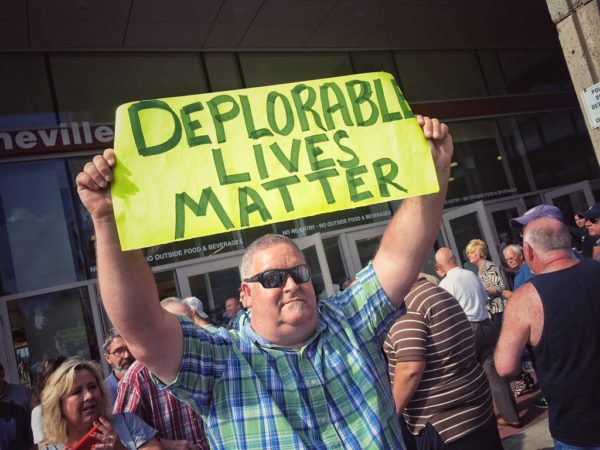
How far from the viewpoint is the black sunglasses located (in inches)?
63.7

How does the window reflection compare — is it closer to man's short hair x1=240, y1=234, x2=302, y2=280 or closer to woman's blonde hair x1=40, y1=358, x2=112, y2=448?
woman's blonde hair x1=40, y1=358, x2=112, y2=448

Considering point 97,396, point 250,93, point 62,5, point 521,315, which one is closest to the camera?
point 250,93

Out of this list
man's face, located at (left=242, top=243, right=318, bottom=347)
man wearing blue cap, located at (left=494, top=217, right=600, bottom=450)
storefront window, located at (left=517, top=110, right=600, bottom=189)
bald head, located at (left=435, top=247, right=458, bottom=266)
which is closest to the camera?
man's face, located at (left=242, top=243, right=318, bottom=347)

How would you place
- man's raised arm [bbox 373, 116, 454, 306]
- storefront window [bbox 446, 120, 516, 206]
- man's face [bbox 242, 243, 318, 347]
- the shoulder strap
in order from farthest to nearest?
storefront window [bbox 446, 120, 516, 206]
the shoulder strap
man's raised arm [bbox 373, 116, 454, 306]
man's face [bbox 242, 243, 318, 347]

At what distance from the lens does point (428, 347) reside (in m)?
2.68

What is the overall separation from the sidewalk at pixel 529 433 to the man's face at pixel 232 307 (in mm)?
3737

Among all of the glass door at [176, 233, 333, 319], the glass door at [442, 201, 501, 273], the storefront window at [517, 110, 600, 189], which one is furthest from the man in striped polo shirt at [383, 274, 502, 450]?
the storefront window at [517, 110, 600, 189]

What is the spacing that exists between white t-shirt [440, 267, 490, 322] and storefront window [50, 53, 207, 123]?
5.53m

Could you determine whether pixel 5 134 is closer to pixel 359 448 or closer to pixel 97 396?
pixel 97 396

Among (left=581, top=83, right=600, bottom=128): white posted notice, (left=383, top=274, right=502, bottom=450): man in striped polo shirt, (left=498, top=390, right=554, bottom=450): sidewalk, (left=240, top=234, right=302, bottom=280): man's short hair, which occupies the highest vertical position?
(left=581, top=83, right=600, bottom=128): white posted notice

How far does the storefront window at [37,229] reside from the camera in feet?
21.9

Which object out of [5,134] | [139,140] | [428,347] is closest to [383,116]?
[139,140]

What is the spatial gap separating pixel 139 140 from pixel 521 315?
1939 millimetres

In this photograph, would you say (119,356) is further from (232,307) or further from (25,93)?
(25,93)
